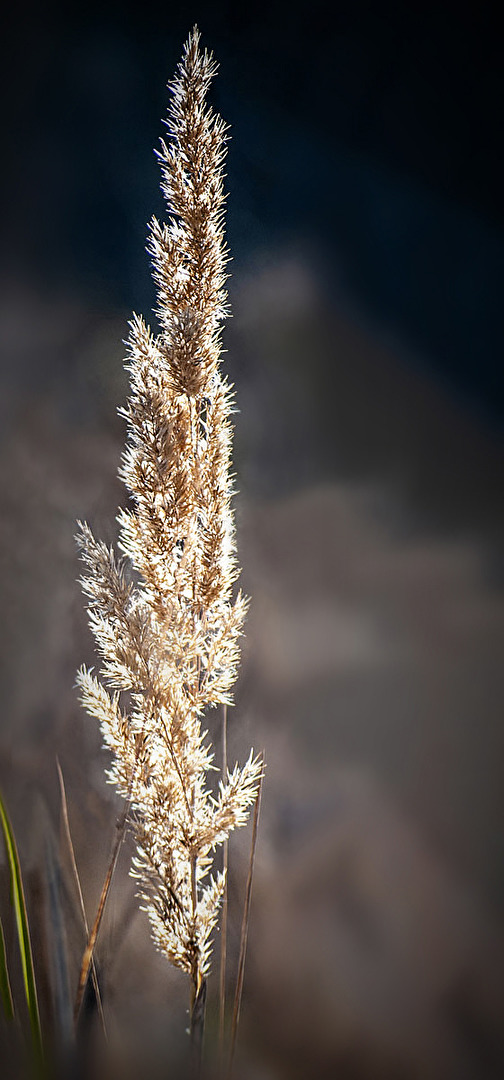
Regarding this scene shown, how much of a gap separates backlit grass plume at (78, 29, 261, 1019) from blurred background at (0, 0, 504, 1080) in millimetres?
208

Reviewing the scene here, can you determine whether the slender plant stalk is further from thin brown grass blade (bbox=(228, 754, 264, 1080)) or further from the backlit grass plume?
the backlit grass plume

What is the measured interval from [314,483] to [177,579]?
32 cm

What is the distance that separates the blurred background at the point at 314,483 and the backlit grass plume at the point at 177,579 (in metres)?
0.21

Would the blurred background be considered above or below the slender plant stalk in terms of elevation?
above

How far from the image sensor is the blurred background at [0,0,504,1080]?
3.23 ft

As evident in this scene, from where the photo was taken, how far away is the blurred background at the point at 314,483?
0.99m

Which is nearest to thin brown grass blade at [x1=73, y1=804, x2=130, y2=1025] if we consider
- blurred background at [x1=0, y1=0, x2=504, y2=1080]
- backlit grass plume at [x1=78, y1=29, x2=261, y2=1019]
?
blurred background at [x1=0, y1=0, x2=504, y2=1080]

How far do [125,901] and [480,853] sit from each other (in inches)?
20.6

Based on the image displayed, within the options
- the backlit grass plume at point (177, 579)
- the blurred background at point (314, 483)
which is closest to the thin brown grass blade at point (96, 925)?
the blurred background at point (314, 483)

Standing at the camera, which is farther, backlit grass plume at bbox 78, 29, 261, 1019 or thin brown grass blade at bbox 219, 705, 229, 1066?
thin brown grass blade at bbox 219, 705, 229, 1066

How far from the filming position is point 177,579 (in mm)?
822

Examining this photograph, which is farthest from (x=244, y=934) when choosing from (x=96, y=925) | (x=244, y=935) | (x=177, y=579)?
(x=177, y=579)

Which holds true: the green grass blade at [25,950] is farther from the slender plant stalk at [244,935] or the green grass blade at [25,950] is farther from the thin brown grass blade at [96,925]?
the slender plant stalk at [244,935]

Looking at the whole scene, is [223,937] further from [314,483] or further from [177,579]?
[314,483]
